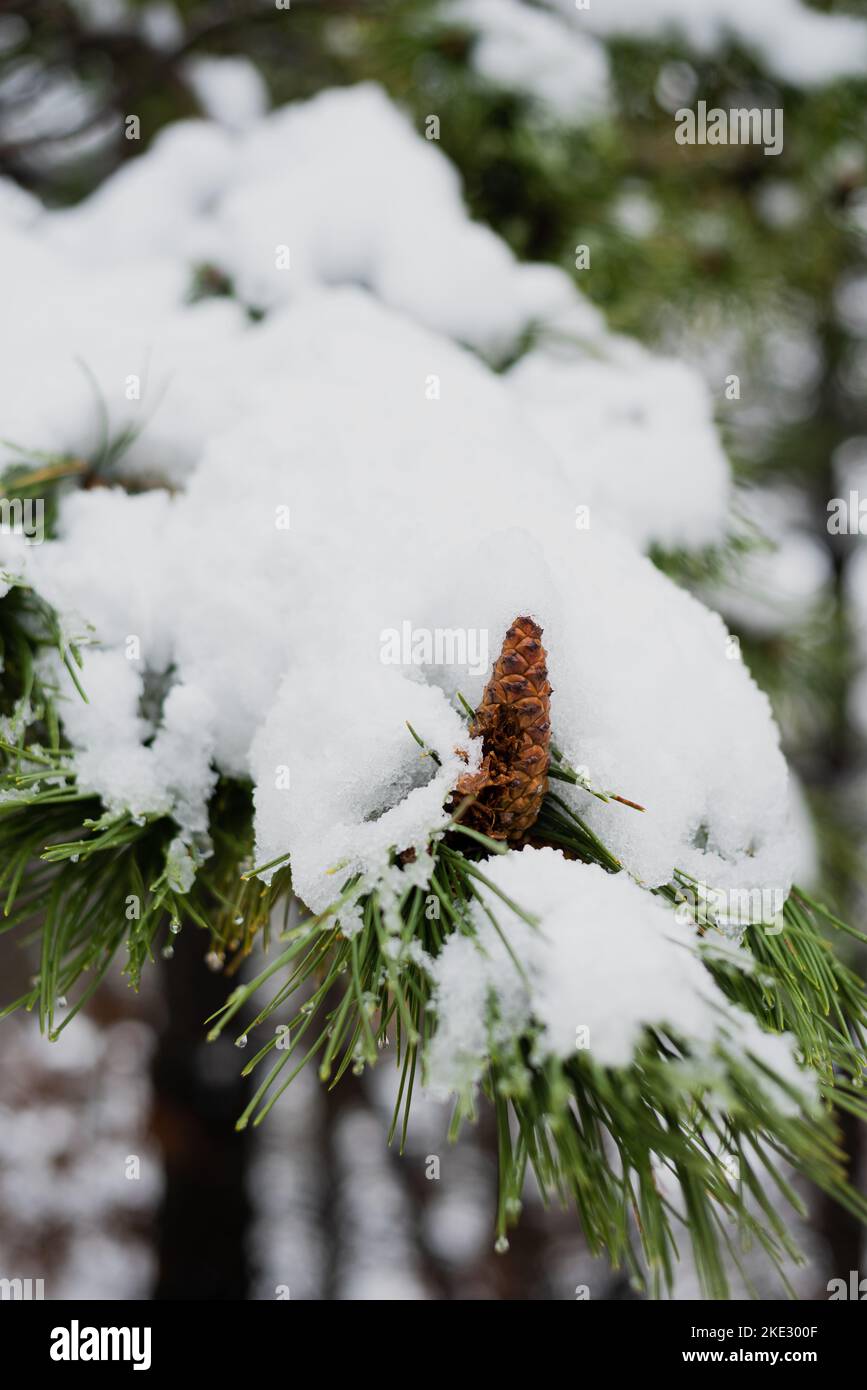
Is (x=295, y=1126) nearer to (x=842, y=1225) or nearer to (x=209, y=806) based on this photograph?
(x=842, y=1225)

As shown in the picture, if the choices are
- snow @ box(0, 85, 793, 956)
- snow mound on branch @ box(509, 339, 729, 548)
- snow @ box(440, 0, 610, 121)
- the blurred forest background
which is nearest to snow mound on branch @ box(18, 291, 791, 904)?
snow @ box(0, 85, 793, 956)

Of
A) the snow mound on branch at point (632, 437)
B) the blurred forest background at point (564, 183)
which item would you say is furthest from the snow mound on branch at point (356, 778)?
the blurred forest background at point (564, 183)

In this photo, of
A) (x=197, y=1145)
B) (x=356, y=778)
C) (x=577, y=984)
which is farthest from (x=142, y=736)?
(x=197, y=1145)

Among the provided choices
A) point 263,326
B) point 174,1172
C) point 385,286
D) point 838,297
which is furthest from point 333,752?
point 838,297

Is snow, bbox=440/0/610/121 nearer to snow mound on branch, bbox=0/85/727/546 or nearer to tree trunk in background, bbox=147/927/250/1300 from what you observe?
snow mound on branch, bbox=0/85/727/546

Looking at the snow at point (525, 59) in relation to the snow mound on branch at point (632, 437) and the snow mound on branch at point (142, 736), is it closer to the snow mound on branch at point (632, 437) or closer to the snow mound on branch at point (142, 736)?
the snow mound on branch at point (632, 437)

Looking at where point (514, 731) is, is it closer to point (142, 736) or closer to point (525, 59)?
point (142, 736)
